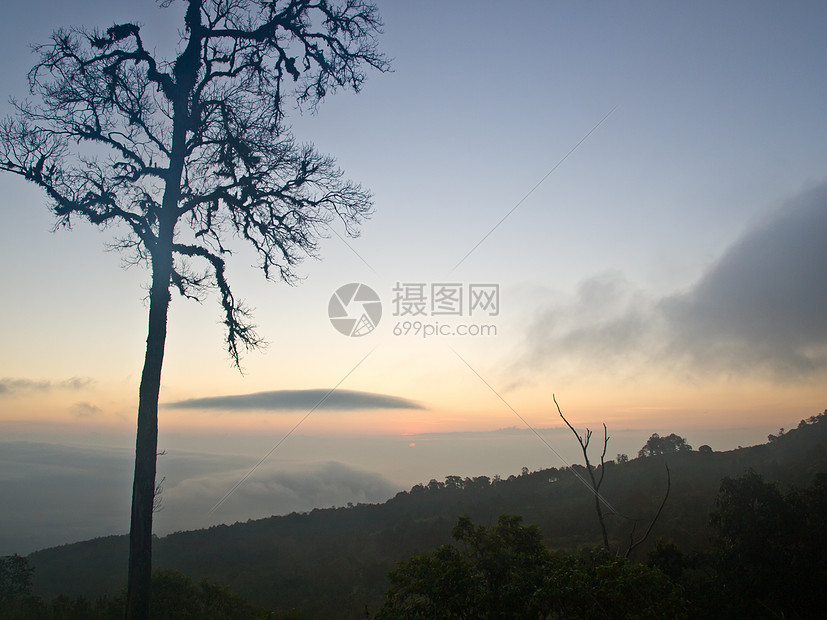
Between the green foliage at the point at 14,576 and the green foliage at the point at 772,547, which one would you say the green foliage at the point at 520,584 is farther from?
the green foliage at the point at 14,576

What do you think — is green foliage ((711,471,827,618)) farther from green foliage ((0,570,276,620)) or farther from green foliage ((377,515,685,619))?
green foliage ((0,570,276,620))

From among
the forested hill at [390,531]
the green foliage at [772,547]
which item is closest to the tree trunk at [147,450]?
the forested hill at [390,531]

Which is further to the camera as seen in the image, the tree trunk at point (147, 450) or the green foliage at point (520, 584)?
the tree trunk at point (147, 450)

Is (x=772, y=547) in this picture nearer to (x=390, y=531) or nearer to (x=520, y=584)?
(x=520, y=584)

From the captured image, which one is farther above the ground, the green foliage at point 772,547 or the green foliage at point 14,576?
the green foliage at point 772,547

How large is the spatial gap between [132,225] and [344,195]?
349cm

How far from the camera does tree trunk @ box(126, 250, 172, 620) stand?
6.23 meters

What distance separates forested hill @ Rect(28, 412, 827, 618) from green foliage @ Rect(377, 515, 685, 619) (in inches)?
425

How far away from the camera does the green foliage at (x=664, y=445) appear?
45.6m

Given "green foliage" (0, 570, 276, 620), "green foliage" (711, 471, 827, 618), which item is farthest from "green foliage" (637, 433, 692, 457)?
"green foliage" (0, 570, 276, 620)

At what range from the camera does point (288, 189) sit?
802cm

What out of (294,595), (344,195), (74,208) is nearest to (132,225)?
(74,208)

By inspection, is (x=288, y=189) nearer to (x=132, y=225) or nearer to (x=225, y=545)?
(x=132, y=225)

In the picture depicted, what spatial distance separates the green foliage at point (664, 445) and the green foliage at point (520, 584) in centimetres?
4481
